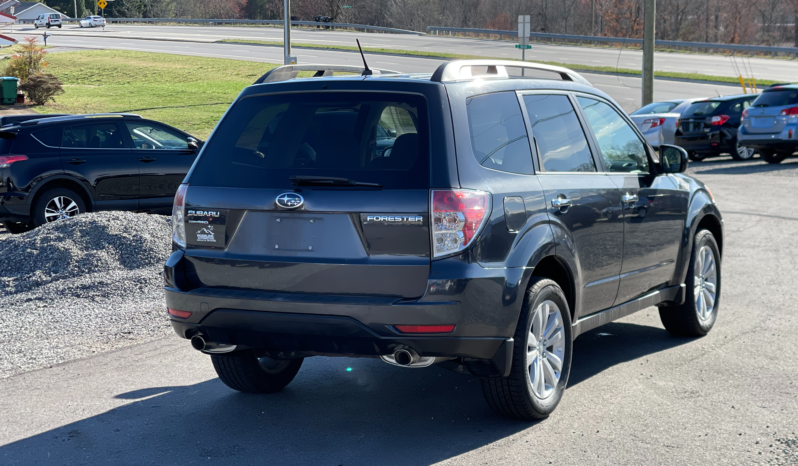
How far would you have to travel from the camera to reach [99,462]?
14.7 feet

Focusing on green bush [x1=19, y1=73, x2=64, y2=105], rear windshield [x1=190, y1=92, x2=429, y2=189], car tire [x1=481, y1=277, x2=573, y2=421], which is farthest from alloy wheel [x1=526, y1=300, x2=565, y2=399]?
green bush [x1=19, y1=73, x2=64, y2=105]

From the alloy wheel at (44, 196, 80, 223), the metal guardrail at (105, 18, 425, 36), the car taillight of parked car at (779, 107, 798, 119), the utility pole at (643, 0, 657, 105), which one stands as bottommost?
the alloy wheel at (44, 196, 80, 223)

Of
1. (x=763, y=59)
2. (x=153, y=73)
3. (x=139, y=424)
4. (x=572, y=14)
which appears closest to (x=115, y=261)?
(x=139, y=424)

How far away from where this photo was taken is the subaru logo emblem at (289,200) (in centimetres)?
448

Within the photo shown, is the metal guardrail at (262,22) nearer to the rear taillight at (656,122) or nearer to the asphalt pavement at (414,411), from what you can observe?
the rear taillight at (656,122)

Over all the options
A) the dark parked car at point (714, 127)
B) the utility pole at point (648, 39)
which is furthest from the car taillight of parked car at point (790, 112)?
the utility pole at point (648, 39)

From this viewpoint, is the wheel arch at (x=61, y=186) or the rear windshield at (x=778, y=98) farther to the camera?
the rear windshield at (x=778, y=98)

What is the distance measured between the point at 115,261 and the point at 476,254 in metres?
6.26

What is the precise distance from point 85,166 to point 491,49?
141ft

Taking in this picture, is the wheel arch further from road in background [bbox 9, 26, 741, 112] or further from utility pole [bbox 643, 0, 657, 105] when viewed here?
road in background [bbox 9, 26, 741, 112]

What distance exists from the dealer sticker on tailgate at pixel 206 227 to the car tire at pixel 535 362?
162cm

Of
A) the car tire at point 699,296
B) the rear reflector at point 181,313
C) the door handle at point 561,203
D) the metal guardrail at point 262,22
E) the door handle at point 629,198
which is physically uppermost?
the metal guardrail at point 262,22

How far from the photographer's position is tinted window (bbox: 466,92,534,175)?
4.69 metres

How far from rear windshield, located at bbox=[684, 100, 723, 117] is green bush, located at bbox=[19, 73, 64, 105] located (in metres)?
20.7
